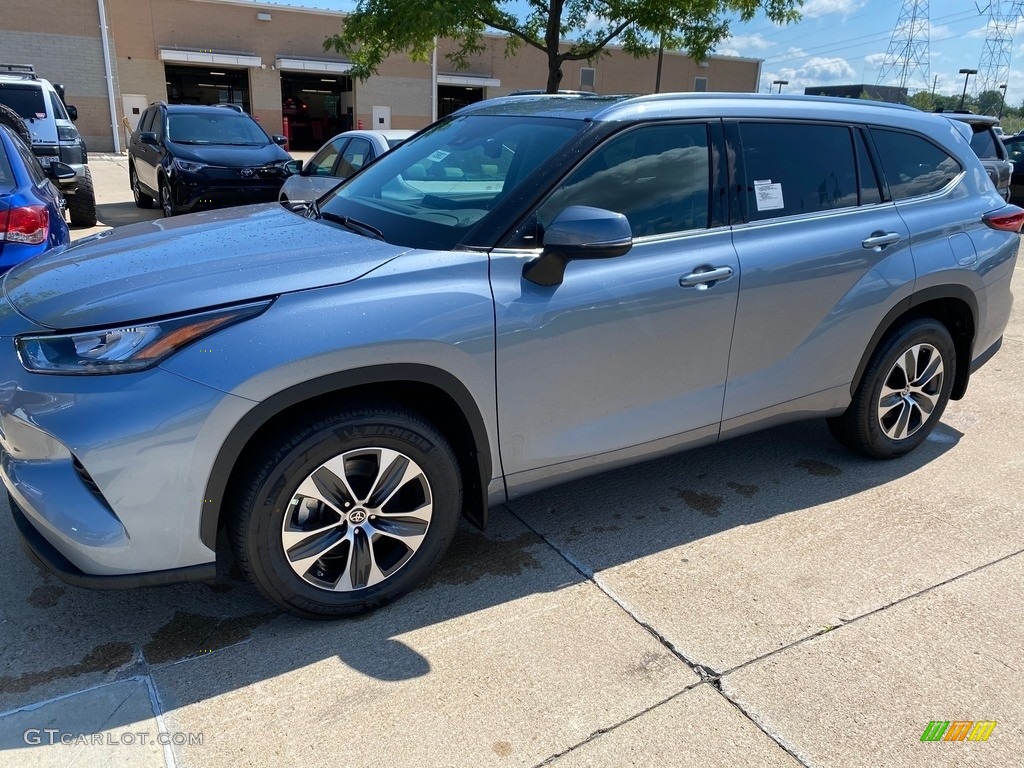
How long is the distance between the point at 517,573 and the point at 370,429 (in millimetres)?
952

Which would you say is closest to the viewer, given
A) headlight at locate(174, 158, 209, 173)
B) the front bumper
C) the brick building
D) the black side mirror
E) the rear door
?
the front bumper

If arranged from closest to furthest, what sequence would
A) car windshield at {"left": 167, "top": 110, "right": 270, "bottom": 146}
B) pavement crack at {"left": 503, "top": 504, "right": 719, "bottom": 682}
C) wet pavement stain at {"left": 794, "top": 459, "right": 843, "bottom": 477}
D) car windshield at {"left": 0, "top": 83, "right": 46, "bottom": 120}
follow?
pavement crack at {"left": 503, "top": 504, "right": 719, "bottom": 682}
wet pavement stain at {"left": 794, "top": 459, "right": 843, "bottom": 477}
car windshield at {"left": 167, "top": 110, "right": 270, "bottom": 146}
car windshield at {"left": 0, "top": 83, "right": 46, "bottom": 120}

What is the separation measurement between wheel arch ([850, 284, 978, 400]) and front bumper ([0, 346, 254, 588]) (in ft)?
9.71

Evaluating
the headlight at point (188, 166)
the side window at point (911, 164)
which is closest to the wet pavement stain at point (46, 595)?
the side window at point (911, 164)

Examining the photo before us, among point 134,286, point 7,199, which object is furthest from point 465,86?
point 134,286

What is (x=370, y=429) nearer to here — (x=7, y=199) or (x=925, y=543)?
(x=925, y=543)

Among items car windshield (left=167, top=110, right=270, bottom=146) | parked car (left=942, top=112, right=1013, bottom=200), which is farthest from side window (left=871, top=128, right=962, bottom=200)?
car windshield (left=167, top=110, right=270, bottom=146)

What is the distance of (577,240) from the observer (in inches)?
106

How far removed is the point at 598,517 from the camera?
3586mm

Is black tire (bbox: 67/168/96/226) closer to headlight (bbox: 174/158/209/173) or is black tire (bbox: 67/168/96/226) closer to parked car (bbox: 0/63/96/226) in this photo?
parked car (bbox: 0/63/96/226)

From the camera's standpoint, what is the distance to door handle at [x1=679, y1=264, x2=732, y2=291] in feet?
10.2

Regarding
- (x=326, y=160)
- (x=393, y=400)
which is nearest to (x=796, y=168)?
(x=393, y=400)

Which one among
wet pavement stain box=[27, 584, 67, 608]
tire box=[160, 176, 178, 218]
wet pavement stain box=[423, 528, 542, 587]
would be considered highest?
tire box=[160, 176, 178, 218]

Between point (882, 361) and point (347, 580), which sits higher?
point (882, 361)
